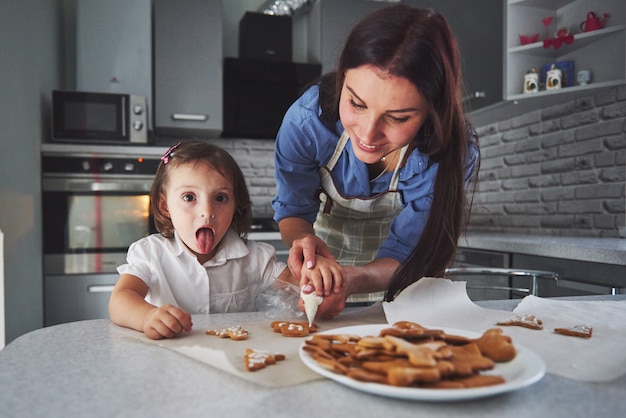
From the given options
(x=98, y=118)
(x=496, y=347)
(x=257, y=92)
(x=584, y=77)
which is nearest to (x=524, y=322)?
(x=496, y=347)

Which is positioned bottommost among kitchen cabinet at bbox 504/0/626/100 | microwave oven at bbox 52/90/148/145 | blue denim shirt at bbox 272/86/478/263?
blue denim shirt at bbox 272/86/478/263

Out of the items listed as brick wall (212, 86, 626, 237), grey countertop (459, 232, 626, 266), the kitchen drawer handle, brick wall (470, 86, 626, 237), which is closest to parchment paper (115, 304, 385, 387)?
grey countertop (459, 232, 626, 266)

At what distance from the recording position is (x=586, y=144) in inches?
96.7

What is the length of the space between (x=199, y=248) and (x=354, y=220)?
0.58 m

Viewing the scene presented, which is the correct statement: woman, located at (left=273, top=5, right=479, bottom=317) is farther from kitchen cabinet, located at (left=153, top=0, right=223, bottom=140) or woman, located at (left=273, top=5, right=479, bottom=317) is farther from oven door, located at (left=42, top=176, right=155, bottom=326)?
kitchen cabinet, located at (left=153, top=0, right=223, bottom=140)

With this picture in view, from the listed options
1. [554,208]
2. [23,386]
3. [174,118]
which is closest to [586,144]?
[554,208]

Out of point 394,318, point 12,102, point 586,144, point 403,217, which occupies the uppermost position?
point 12,102

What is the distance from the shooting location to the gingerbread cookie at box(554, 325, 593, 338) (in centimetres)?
74

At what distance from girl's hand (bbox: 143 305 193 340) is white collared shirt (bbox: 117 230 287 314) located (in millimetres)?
382

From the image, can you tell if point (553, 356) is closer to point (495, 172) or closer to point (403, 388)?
point (403, 388)

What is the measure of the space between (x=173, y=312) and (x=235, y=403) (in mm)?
297

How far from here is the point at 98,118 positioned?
115 inches

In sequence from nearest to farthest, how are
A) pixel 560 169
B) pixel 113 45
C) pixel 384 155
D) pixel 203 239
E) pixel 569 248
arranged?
pixel 384 155 < pixel 203 239 < pixel 569 248 < pixel 560 169 < pixel 113 45

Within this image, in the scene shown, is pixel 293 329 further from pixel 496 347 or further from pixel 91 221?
pixel 91 221
